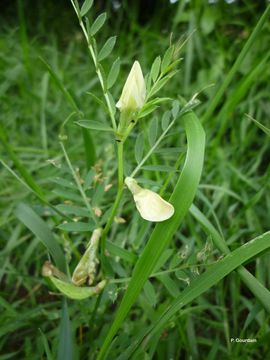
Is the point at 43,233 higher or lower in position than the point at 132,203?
higher

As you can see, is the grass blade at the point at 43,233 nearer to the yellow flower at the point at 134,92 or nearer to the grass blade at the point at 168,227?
the grass blade at the point at 168,227


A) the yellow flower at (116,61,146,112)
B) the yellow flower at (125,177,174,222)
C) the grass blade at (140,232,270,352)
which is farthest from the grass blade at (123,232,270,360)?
the yellow flower at (116,61,146,112)

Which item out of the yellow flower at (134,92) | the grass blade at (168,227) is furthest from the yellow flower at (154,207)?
the yellow flower at (134,92)

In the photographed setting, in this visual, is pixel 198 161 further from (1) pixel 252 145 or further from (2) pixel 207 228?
(1) pixel 252 145

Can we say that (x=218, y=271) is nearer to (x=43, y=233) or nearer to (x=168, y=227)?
(x=168, y=227)

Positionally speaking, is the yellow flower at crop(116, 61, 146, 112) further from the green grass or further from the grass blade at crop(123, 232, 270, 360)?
the grass blade at crop(123, 232, 270, 360)

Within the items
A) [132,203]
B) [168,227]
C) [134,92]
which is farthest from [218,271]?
[132,203]
